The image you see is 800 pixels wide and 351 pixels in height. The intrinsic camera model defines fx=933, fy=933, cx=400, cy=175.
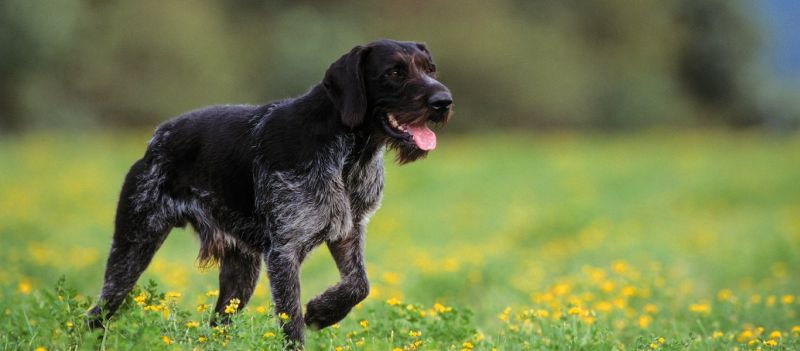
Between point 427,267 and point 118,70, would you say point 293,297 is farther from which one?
point 118,70

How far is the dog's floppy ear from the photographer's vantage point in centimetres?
560

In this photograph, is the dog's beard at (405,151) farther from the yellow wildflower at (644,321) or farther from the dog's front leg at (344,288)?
the yellow wildflower at (644,321)

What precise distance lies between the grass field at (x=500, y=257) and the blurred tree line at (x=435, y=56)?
680cm

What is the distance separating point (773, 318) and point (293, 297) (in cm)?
415

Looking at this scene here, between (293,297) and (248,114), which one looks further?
(248,114)

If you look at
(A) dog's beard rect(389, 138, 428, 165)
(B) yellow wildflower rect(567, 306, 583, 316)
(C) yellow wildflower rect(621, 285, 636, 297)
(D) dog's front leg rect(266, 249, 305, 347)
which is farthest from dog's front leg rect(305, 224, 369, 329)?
(C) yellow wildflower rect(621, 285, 636, 297)

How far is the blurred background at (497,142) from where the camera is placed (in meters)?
10.2

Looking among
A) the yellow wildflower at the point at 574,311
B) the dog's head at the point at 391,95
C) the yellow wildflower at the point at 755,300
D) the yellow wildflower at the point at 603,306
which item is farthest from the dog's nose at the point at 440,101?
the yellow wildflower at the point at 755,300

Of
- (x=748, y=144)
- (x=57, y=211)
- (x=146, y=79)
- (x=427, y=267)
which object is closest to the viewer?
(x=427, y=267)

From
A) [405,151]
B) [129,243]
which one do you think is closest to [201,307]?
[129,243]

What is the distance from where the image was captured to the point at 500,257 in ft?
37.8

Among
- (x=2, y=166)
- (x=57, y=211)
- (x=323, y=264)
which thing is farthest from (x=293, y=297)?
(x=2, y=166)

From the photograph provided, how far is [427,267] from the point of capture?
32.5ft

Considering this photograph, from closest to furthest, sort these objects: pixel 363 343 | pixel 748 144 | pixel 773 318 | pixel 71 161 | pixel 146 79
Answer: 1. pixel 363 343
2. pixel 773 318
3. pixel 71 161
4. pixel 748 144
5. pixel 146 79
